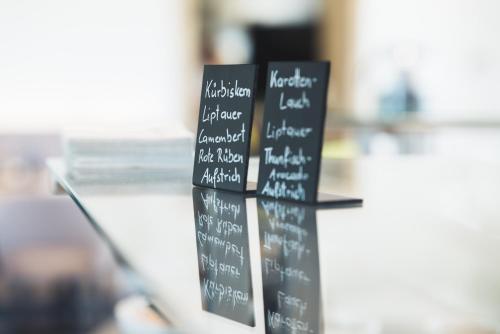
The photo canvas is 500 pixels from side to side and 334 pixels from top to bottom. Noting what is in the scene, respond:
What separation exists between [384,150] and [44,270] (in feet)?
8.67

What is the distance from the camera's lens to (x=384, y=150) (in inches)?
167

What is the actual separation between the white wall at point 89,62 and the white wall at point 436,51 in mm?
1531

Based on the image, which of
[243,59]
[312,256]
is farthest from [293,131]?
[243,59]

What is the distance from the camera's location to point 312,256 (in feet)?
2.41

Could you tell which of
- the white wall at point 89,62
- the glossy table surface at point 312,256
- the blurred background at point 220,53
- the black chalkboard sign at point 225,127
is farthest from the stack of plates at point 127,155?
the white wall at point 89,62

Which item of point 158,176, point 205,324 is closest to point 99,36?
point 158,176

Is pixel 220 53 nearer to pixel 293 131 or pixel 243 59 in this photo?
pixel 243 59

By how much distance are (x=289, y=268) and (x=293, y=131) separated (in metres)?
0.37

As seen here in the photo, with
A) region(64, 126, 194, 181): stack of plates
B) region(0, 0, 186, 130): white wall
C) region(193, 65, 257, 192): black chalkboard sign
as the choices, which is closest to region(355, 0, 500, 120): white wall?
region(0, 0, 186, 130): white wall

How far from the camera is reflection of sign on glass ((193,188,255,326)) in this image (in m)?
0.58

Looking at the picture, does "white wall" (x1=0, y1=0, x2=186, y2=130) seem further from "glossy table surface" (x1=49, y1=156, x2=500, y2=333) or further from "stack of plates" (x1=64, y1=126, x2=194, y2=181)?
"glossy table surface" (x1=49, y1=156, x2=500, y2=333)

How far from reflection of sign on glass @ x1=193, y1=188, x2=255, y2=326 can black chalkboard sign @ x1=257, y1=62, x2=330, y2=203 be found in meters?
0.06

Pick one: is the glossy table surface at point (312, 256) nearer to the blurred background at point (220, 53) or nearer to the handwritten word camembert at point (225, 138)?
the handwritten word camembert at point (225, 138)

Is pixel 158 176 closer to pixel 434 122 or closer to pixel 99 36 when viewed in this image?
pixel 434 122
